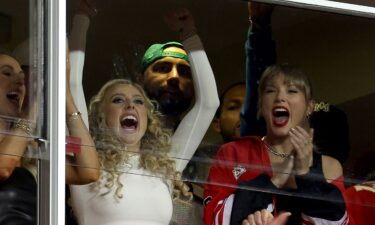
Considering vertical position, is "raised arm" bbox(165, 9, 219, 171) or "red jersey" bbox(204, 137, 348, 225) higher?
"raised arm" bbox(165, 9, 219, 171)

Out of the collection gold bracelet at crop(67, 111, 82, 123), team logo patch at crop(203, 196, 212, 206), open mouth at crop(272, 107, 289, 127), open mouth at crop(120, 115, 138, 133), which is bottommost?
team logo patch at crop(203, 196, 212, 206)

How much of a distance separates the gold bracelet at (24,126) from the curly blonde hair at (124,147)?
11.3 inches

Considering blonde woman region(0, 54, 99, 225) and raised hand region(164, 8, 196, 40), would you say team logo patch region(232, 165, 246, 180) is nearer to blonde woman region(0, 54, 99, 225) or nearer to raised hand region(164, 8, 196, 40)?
raised hand region(164, 8, 196, 40)

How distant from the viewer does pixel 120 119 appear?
451 cm

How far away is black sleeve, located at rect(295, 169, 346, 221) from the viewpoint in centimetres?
477

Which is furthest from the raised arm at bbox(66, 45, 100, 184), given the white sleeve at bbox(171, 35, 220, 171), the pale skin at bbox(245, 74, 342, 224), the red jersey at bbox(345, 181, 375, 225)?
the red jersey at bbox(345, 181, 375, 225)

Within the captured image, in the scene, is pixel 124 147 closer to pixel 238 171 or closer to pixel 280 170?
pixel 238 171

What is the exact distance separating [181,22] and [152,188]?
70 cm

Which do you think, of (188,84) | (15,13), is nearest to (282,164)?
(188,84)

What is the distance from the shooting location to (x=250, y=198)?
15.4 feet

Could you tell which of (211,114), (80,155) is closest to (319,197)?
(211,114)

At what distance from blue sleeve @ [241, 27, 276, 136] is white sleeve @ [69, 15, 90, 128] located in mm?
726

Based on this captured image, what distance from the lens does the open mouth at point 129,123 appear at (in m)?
4.51

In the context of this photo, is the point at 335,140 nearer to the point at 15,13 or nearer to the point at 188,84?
the point at 188,84
